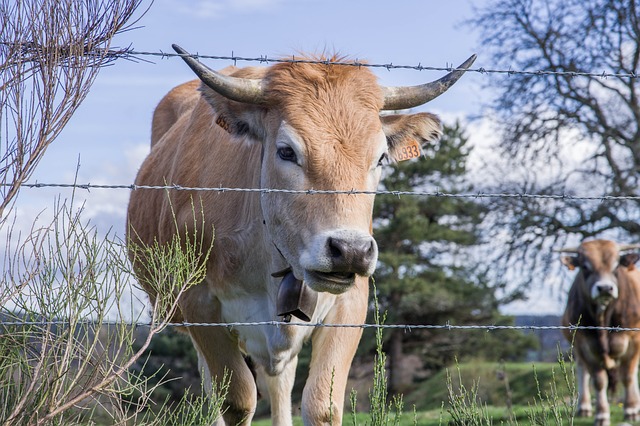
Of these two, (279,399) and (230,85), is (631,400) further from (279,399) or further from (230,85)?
(230,85)

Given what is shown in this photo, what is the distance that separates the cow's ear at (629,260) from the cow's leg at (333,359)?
28.0 ft

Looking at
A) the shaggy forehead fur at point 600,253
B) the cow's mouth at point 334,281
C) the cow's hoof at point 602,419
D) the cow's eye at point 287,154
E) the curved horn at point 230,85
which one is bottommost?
the cow's hoof at point 602,419

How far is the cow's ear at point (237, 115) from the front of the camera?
5062 mm

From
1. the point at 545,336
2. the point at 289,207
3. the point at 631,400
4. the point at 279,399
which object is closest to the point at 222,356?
the point at 279,399

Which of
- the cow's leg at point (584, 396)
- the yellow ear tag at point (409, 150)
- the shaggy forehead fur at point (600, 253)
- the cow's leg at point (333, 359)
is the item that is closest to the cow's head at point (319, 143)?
the yellow ear tag at point (409, 150)

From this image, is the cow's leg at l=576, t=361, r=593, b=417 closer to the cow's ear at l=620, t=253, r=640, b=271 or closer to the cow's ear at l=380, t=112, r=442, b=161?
the cow's ear at l=620, t=253, r=640, b=271

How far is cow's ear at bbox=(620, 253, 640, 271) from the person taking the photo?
42.7 feet

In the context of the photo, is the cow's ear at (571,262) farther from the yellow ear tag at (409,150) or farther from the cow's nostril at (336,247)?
the cow's nostril at (336,247)

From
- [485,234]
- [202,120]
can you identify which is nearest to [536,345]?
[485,234]

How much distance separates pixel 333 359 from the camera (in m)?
5.19

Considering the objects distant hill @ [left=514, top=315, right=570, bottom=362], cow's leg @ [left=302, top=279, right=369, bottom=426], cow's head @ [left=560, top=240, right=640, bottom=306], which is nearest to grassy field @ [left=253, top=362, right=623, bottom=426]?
cow's head @ [left=560, top=240, right=640, bottom=306]

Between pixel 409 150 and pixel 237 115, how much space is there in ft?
3.61

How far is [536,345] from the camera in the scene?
30469 millimetres

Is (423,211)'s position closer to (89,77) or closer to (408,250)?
(408,250)
